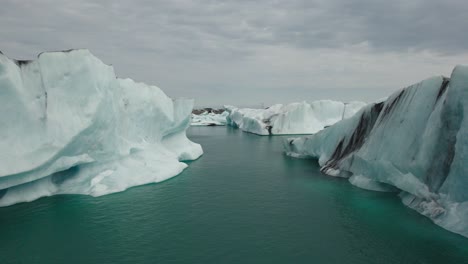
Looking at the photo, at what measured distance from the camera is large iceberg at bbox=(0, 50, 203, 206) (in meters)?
12.8

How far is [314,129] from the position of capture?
4931 centimetres

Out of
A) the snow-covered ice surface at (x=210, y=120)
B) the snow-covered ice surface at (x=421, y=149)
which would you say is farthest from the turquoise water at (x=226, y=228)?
the snow-covered ice surface at (x=210, y=120)

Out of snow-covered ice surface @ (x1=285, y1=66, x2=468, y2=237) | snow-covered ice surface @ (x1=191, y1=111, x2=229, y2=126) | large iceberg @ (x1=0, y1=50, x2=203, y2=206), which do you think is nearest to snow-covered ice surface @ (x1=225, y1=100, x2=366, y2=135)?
snow-covered ice surface @ (x1=191, y1=111, x2=229, y2=126)

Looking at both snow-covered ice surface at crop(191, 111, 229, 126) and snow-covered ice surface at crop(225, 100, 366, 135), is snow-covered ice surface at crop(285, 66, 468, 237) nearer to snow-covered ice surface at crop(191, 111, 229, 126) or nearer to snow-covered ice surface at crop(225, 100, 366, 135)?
snow-covered ice surface at crop(225, 100, 366, 135)

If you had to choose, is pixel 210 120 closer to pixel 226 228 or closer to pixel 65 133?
pixel 65 133

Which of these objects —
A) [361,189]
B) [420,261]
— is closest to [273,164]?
[361,189]

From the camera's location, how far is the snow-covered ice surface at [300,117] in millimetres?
48688

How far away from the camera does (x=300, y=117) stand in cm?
4856

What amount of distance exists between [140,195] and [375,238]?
402 inches

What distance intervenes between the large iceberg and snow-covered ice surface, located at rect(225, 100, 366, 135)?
31.6 metres

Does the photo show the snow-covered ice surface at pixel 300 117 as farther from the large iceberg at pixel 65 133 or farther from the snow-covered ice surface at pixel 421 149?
the large iceberg at pixel 65 133

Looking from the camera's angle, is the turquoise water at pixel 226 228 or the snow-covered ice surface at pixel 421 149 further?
the snow-covered ice surface at pixel 421 149

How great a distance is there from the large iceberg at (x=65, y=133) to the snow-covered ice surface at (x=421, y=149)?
11.2m

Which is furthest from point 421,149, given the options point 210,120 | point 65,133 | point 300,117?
point 210,120
